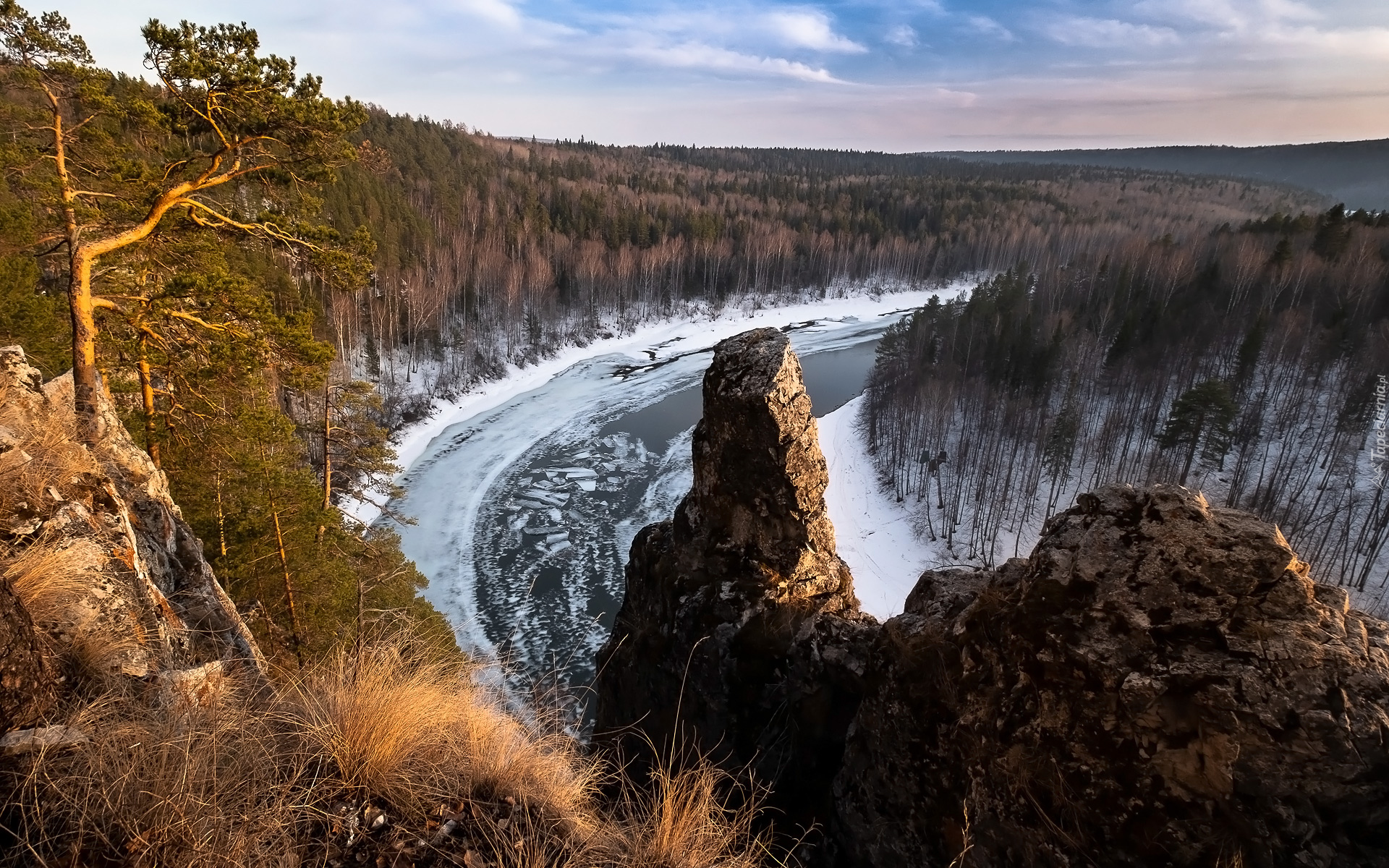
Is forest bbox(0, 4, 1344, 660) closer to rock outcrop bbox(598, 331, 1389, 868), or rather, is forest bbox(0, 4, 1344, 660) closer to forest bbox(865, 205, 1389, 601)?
forest bbox(865, 205, 1389, 601)

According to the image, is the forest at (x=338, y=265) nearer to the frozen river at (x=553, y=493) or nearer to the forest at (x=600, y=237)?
the forest at (x=600, y=237)

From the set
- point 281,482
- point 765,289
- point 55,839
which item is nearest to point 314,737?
point 55,839

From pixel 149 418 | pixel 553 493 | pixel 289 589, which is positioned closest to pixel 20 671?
pixel 149 418

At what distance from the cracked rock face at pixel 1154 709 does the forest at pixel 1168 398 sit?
2780 cm

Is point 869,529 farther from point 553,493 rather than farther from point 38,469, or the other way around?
point 38,469

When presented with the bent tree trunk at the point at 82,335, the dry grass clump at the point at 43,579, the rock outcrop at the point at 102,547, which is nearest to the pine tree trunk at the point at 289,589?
the rock outcrop at the point at 102,547

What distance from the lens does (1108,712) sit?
3900 mm

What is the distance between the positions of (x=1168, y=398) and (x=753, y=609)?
170 ft

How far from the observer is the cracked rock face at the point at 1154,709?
325 centimetres

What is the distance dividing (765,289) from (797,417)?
269 ft

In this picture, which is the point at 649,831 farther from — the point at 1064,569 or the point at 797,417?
Result: the point at 797,417

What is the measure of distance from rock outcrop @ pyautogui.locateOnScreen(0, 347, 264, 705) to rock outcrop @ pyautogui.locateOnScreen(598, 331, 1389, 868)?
5.15m

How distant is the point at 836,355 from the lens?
66.6 meters

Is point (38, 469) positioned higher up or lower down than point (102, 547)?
higher up
